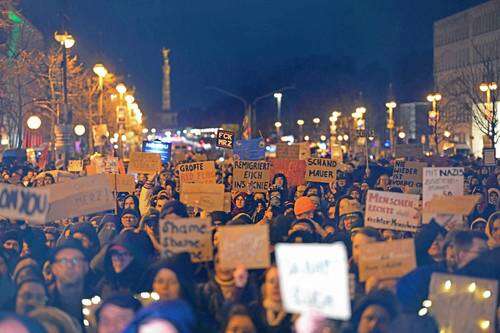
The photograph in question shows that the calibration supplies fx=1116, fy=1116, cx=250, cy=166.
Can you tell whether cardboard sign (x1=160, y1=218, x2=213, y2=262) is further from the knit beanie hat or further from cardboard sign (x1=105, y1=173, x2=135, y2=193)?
cardboard sign (x1=105, y1=173, x2=135, y2=193)

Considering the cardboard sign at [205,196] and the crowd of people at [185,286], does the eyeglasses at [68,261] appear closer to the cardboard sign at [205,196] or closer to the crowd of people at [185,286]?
the crowd of people at [185,286]

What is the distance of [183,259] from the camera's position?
8.06 m

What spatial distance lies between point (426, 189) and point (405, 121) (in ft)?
352

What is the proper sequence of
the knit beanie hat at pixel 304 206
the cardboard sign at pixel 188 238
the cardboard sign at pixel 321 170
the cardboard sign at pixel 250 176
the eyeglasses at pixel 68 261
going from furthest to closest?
the cardboard sign at pixel 321 170
the cardboard sign at pixel 250 176
the knit beanie hat at pixel 304 206
the cardboard sign at pixel 188 238
the eyeglasses at pixel 68 261

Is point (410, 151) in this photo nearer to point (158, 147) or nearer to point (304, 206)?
point (158, 147)

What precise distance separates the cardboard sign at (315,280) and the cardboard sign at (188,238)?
1852 millimetres

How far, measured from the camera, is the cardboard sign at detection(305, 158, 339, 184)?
58.2ft

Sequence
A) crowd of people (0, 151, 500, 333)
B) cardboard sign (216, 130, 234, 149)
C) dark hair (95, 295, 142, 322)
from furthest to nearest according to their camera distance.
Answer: cardboard sign (216, 130, 234, 149) → dark hair (95, 295, 142, 322) → crowd of people (0, 151, 500, 333)

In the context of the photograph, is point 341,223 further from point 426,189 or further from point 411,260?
point 411,260

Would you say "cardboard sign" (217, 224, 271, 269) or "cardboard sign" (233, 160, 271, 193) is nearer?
"cardboard sign" (217, 224, 271, 269)

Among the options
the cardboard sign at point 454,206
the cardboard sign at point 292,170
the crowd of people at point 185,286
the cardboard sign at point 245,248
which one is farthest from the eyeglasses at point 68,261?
the cardboard sign at point 292,170

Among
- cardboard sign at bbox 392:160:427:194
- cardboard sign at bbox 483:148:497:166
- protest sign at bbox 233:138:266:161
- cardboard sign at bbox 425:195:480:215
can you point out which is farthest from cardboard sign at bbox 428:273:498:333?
cardboard sign at bbox 483:148:497:166

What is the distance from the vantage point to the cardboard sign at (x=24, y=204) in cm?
852

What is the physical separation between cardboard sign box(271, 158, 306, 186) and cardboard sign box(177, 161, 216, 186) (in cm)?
283
